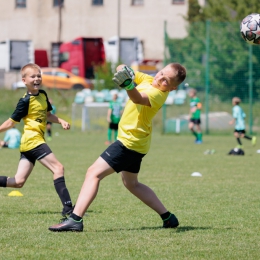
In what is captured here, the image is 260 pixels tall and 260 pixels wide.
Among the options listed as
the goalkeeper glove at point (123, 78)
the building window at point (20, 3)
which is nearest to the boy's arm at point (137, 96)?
the goalkeeper glove at point (123, 78)

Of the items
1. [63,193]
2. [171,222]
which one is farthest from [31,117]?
[171,222]

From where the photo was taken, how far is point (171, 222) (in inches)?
297

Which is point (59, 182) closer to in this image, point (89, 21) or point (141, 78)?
point (141, 78)

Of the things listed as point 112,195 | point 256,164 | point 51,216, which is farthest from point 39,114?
point 256,164

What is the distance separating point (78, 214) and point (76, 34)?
45.0 m

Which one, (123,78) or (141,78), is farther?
(141,78)

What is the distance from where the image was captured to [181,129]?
96.6 ft

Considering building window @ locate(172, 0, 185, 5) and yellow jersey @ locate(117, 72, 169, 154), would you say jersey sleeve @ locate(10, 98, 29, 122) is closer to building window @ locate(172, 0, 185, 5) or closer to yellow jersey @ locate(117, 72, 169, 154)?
yellow jersey @ locate(117, 72, 169, 154)

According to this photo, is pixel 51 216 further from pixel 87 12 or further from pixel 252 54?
pixel 87 12

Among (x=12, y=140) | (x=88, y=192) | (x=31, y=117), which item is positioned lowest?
(x=12, y=140)

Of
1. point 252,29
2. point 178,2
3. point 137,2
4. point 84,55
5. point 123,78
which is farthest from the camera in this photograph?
point 137,2

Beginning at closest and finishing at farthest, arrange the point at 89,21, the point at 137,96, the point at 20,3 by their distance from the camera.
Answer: the point at 137,96 < the point at 89,21 < the point at 20,3

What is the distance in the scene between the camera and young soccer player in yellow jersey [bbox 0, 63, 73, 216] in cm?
829

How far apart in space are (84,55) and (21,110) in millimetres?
39252
